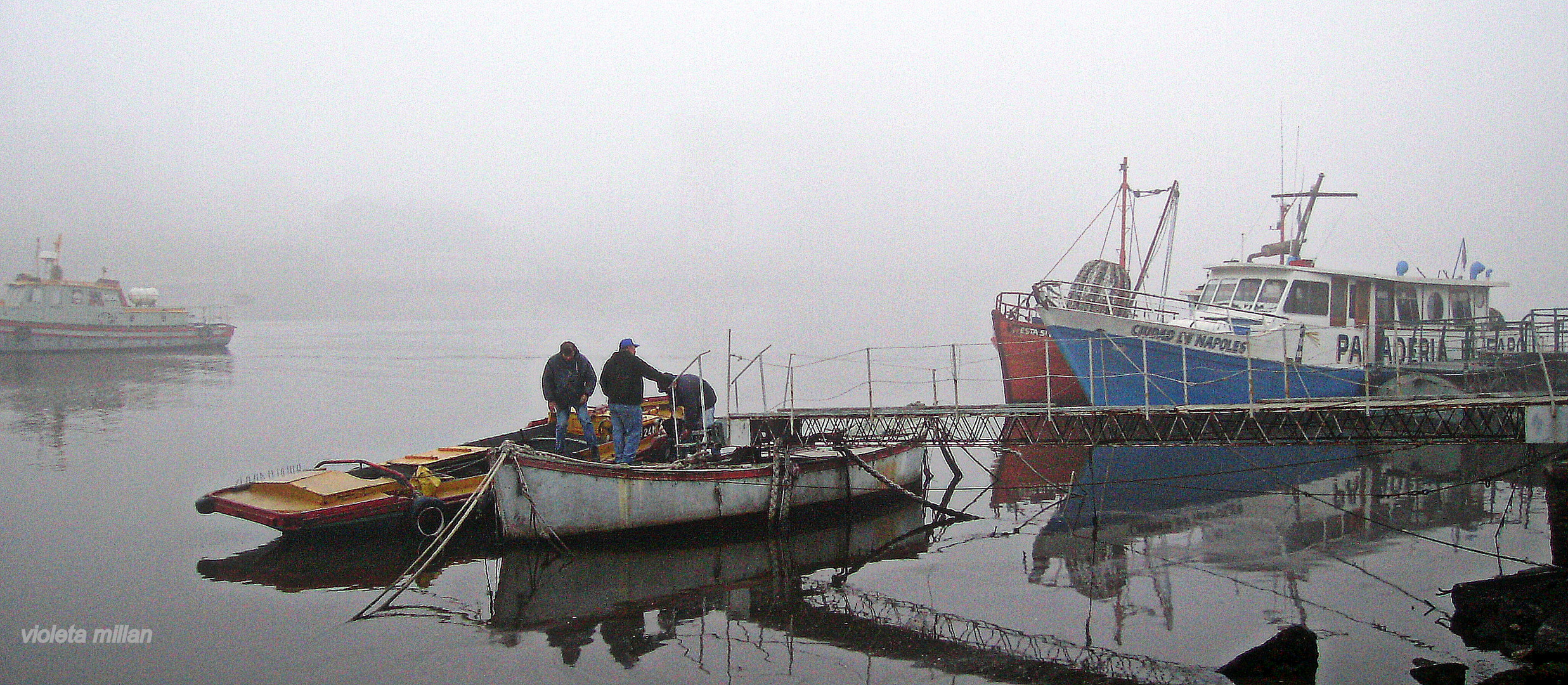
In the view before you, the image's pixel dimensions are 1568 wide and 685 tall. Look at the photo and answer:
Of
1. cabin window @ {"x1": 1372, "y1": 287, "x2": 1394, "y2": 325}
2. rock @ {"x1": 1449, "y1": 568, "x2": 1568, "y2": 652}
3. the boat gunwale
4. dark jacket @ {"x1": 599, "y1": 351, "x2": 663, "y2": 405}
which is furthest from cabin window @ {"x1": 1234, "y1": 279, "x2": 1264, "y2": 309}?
dark jacket @ {"x1": 599, "y1": 351, "x2": 663, "y2": 405}

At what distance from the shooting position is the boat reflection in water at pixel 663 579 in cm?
1003

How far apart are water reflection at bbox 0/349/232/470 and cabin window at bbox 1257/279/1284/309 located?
1185 inches

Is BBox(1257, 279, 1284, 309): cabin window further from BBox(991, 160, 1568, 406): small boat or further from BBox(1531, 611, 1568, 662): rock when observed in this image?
BBox(1531, 611, 1568, 662): rock

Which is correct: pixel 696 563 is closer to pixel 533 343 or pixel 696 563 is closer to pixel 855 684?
pixel 855 684

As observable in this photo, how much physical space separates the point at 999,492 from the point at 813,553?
21.9 feet

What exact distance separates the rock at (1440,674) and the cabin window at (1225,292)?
15.0 metres

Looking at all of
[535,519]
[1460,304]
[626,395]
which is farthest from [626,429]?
[1460,304]

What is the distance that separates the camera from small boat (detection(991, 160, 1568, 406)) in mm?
20203

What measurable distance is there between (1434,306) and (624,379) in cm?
2280

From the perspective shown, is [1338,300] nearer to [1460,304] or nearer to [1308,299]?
[1308,299]

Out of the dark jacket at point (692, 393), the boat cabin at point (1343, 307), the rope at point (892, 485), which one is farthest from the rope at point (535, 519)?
the boat cabin at point (1343, 307)

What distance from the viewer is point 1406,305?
2270 centimetres

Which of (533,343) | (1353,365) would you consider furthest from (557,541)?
(533,343)

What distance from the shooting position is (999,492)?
Result: 18578 mm
